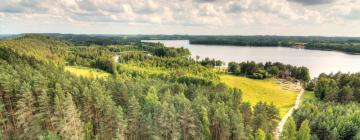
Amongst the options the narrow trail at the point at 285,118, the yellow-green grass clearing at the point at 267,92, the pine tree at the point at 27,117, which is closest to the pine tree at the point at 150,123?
the pine tree at the point at 27,117

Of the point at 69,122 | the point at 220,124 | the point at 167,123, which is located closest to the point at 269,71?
the point at 220,124

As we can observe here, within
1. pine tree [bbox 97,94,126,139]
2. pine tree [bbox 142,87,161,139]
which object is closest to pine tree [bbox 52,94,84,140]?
pine tree [bbox 97,94,126,139]

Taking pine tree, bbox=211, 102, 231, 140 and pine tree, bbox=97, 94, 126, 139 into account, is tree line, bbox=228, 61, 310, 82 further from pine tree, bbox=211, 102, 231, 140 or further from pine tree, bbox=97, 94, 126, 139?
pine tree, bbox=97, 94, 126, 139

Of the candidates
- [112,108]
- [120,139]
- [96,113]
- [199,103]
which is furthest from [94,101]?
[199,103]

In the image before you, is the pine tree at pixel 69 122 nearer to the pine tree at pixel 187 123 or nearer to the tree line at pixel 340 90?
the pine tree at pixel 187 123

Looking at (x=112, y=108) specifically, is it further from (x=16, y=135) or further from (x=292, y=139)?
(x=292, y=139)

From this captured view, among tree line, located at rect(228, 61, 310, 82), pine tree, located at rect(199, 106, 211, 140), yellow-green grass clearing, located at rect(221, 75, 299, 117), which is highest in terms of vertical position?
pine tree, located at rect(199, 106, 211, 140)

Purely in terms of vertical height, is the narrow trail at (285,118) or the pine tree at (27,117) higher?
the pine tree at (27,117)

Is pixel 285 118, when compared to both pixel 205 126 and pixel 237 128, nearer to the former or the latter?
pixel 237 128
